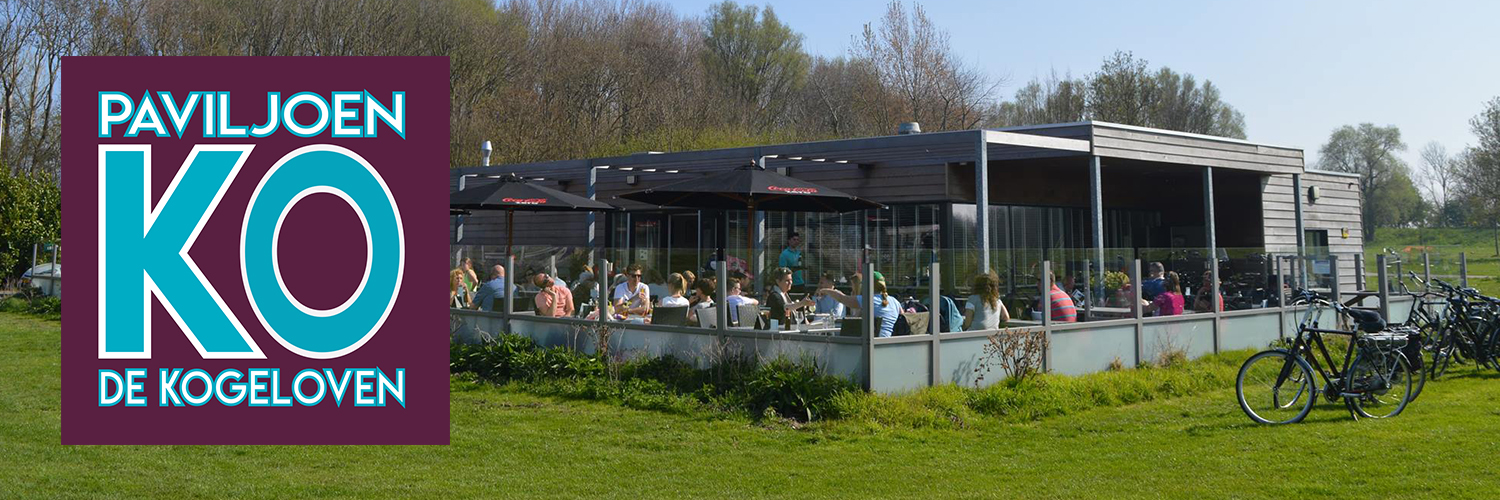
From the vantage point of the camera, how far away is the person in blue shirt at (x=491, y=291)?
12.1 m

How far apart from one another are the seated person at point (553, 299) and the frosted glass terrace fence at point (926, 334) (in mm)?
115

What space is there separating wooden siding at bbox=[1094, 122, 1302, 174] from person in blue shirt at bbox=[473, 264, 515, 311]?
7.77 metres

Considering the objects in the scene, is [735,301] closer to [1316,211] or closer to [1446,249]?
[1316,211]

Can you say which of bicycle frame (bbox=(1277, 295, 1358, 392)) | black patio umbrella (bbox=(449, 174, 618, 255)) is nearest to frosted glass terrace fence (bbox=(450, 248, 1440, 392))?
black patio umbrella (bbox=(449, 174, 618, 255))

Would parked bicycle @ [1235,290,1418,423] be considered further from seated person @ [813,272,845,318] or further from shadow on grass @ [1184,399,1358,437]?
seated person @ [813,272,845,318]

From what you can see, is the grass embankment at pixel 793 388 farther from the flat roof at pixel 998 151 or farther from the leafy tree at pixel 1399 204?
the leafy tree at pixel 1399 204

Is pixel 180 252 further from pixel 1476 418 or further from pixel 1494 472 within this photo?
pixel 1476 418

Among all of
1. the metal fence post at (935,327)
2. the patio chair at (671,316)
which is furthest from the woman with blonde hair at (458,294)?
the metal fence post at (935,327)

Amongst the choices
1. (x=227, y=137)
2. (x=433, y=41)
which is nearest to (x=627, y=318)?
(x=227, y=137)

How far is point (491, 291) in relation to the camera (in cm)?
1216

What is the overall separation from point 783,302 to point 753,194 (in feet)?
10.3

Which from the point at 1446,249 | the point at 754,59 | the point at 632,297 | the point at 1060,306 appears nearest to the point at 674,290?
the point at 632,297

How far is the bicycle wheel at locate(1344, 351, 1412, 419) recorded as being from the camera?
8.55m

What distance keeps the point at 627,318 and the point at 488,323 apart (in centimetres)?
186
